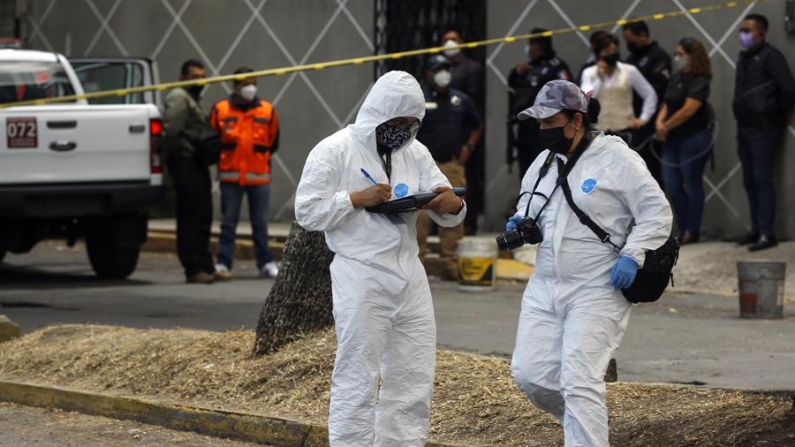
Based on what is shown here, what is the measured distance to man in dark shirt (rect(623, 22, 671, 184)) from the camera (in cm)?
1528

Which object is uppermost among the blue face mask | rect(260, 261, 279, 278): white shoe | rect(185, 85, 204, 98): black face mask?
the blue face mask

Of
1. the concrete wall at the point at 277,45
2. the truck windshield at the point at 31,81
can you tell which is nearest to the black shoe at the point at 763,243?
the concrete wall at the point at 277,45

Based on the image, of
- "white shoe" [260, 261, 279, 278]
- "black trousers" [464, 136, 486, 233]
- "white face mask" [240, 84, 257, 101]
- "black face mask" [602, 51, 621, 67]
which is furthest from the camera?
"black trousers" [464, 136, 486, 233]

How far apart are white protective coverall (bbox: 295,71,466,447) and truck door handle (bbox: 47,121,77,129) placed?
7866 mm

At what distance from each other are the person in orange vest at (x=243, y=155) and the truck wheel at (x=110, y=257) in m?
0.85

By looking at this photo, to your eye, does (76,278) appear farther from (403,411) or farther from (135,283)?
(403,411)

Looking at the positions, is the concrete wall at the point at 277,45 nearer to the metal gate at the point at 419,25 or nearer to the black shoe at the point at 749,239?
the metal gate at the point at 419,25

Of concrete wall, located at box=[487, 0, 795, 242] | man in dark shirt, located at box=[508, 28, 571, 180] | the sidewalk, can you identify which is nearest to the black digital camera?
the sidewalk

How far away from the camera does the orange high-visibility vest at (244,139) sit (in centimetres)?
1486

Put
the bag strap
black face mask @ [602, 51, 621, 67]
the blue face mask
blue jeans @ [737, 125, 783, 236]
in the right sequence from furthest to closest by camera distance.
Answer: black face mask @ [602, 51, 621, 67] → blue jeans @ [737, 125, 783, 236] → the blue face mask → the bag strap

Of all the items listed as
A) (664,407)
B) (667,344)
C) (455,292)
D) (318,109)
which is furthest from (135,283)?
(664,407)

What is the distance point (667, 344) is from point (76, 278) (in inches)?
273

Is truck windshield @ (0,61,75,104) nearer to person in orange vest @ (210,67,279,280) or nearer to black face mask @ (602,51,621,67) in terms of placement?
person in orange vest @ (210,67,279,280)

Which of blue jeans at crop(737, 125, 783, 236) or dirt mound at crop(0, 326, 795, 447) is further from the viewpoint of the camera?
blue jeans at crop(737, 125, 783, 236)
